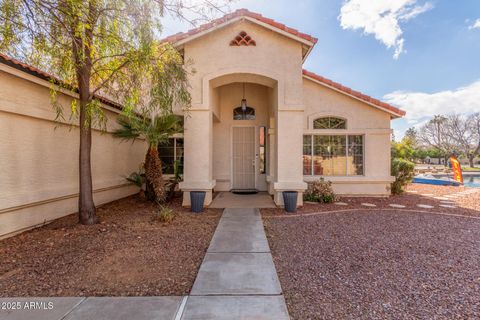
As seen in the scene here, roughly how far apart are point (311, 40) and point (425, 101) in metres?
41.4

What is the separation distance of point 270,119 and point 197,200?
4.74 m

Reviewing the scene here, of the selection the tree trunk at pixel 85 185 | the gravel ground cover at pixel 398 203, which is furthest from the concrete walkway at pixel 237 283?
the tree trunk at pixel 85 185

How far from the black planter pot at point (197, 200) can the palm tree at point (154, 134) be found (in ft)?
4.43

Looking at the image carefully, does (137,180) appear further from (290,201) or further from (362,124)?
(362,124)

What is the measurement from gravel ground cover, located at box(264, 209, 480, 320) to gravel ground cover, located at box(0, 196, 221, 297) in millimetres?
1654

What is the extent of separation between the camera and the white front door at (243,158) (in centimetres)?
1120

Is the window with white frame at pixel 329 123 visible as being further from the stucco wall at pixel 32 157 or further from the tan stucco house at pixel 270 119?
the stucco wall at pixel 32 157

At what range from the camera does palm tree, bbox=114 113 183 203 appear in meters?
7.87

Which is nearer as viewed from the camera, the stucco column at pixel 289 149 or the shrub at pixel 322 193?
the stucco column at pixel 289 149

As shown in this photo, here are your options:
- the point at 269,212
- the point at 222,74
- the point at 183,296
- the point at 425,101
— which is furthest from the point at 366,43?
the point at 425,101

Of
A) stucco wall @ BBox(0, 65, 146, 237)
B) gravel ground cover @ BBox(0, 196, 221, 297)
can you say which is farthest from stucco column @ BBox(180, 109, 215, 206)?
stucco wall @ BBox(0, 65, 146, 237)

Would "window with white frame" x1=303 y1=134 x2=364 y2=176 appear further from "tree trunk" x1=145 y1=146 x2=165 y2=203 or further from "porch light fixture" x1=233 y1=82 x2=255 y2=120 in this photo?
"tree trunk" x1=145 y1=146 x2=165 y2=203

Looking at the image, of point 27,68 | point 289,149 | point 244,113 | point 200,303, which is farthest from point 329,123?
point 27,68

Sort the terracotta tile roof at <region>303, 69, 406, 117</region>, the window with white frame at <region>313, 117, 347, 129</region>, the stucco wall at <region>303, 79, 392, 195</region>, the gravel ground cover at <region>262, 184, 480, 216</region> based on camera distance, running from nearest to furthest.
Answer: the gravel ground cover at <region>262, 184, 480, 216</region>, the terracotta tile roof at <region>303, 69, 406, 117</region>, the stucco wall at <region>303, 79, 392, 195</region>, the window with white frame at <region>313, 117, 347, 129</region>
